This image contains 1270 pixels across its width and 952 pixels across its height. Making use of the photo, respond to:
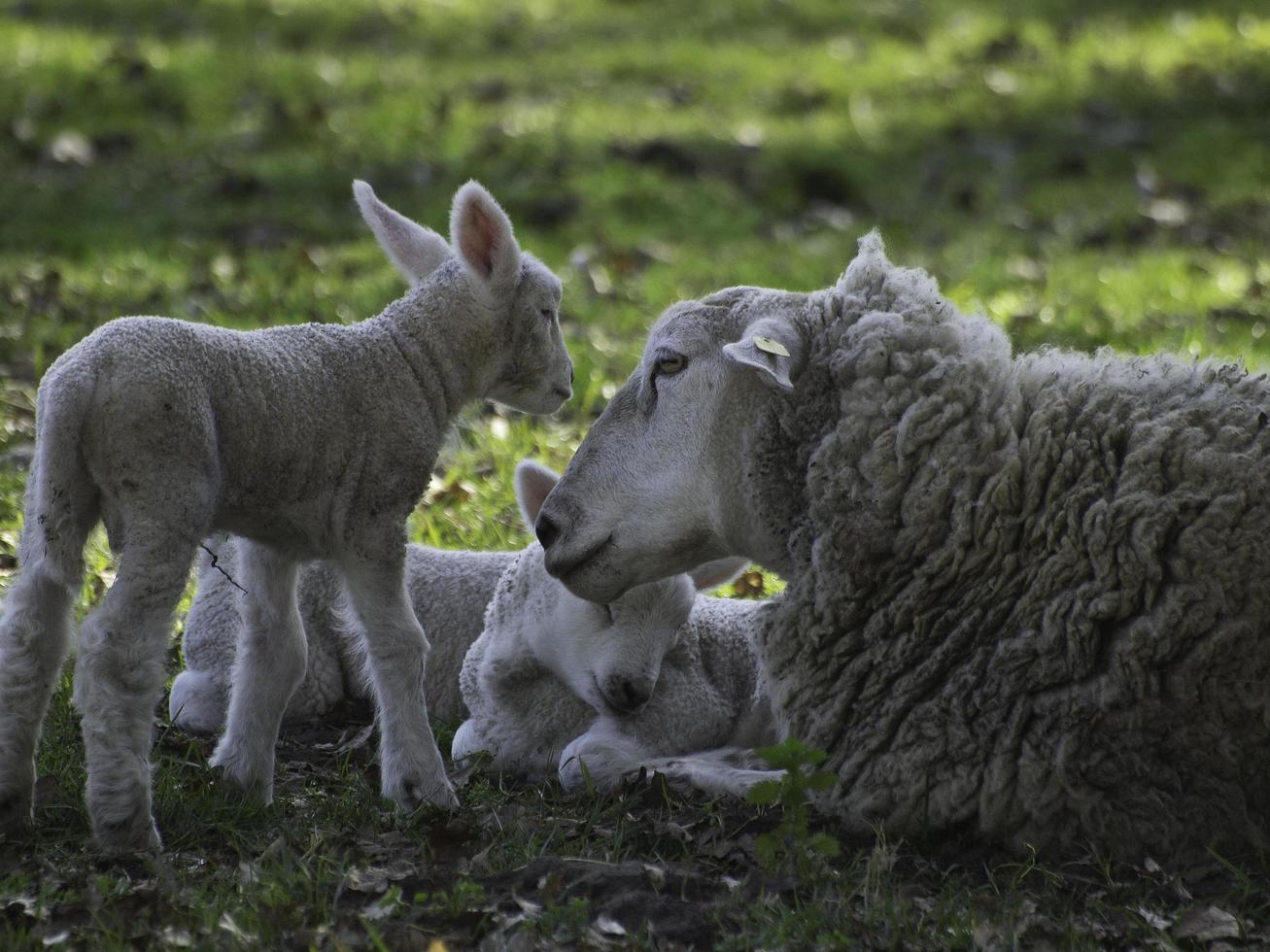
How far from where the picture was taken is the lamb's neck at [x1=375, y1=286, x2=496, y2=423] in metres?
4.40

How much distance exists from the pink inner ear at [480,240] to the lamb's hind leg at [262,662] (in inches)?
38.4

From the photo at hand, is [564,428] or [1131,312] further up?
[1131,312]

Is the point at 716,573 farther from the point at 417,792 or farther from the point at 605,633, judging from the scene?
the point at 417,792

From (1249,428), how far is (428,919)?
7.34 feet

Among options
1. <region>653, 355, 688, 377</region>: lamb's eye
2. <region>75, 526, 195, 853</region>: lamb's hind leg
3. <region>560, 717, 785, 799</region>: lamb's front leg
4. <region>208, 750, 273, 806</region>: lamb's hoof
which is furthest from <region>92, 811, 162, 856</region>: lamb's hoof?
<region>653, 355, 688, 377</region>: lamb's eye

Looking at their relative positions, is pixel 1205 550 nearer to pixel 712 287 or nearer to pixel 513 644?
pixel 513 644

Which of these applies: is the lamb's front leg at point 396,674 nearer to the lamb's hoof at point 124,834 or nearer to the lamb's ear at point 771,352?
the lamb's hoof at point 124,834

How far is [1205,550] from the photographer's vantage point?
3.72 meters

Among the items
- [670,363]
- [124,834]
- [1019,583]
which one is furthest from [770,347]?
[124,834]

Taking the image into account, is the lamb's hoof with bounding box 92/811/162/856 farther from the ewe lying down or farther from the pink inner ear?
the pink inner ear

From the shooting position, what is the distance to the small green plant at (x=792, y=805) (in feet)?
11.5

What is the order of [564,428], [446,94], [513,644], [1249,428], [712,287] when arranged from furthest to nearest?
1. [446,94]
2. [712,287]
3. [564,428]
4. [513,644]
5. [1249,428]

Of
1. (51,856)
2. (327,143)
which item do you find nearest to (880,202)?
(327,143)

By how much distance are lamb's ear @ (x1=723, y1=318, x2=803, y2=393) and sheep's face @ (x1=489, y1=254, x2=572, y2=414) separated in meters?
0.73
